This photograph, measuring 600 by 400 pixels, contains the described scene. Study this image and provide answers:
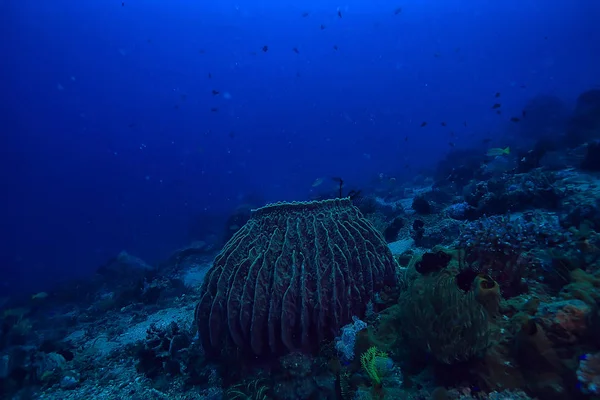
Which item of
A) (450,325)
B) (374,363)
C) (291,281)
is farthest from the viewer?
(291,281)

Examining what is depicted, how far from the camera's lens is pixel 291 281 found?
465 centimetres

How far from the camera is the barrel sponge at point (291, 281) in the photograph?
179 inches

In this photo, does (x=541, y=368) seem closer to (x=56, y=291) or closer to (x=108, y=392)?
(x=108, y=392)

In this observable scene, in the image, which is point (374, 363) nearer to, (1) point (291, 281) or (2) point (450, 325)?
(2) point (450, 325)

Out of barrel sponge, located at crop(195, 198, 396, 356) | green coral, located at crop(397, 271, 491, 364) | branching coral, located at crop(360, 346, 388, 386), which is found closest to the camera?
green coral, located at crop(397, 271, 491, 364)

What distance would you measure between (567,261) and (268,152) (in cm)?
13172

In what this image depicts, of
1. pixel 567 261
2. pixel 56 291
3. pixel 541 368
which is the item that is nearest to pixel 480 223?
pixel 567 261

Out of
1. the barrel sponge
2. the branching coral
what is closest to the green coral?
the branching coral

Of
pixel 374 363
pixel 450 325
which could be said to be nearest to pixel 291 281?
pixel 374 363

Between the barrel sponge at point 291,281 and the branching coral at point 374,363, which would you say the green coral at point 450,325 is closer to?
the branching coral at point 374,363

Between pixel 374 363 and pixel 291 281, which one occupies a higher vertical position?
pixel 291 281

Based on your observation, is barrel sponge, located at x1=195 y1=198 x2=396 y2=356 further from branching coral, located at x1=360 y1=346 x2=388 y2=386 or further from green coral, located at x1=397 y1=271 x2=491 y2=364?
green coral, located at x1=397 y1=271 x2=491 y2=364

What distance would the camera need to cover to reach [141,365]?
5762 mm

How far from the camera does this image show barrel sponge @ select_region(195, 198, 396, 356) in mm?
4535
